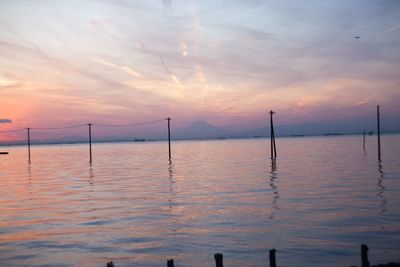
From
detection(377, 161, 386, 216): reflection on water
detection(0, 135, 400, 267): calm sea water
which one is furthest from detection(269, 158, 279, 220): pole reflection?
detection(377, 161, 386, 216): reflection on water

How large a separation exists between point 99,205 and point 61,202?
4155 millimetres

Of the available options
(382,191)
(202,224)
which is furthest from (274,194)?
(202,224)

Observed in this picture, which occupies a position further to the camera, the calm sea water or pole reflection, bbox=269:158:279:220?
pole reflection, bbox=269:158:279:220

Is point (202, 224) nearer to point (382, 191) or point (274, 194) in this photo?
point (274, 194)

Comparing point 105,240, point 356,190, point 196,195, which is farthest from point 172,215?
point 356,190

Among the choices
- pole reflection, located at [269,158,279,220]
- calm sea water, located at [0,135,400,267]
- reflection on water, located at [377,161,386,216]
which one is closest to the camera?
calm sea water, located at [0,135,400,267]

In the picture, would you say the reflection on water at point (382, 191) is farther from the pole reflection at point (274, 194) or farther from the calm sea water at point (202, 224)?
the pole reflection at point (274, 194)

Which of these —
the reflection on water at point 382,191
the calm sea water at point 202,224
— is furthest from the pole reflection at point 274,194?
the reflection on water at point 382,191

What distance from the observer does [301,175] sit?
49.1 m

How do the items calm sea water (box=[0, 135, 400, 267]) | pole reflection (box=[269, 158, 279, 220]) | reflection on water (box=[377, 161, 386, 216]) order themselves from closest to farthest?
calm sea water (box=[0, 135, 400, 267]), pole reflection (box=[269, 158, 279, 220]), reflection on water (box=[377, 161, 386, 216])

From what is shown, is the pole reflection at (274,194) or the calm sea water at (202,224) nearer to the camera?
the calm sea water at (202,224)

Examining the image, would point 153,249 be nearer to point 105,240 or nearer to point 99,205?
point 105,240

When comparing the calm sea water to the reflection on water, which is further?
the reflection on water

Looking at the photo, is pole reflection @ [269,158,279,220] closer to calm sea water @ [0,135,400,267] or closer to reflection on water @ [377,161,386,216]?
calm sea water @ [0,135,400,267]
